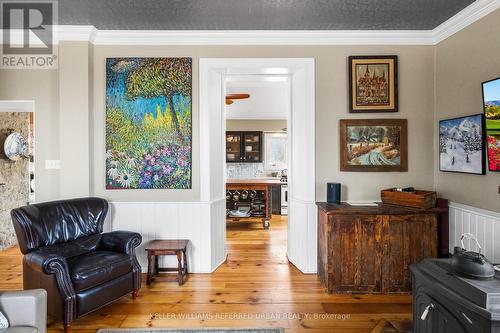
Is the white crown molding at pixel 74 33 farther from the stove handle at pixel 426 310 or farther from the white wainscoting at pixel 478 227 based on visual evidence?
the white wainscoting at pixel 478 227

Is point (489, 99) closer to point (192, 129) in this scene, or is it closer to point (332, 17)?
point (332, 17)

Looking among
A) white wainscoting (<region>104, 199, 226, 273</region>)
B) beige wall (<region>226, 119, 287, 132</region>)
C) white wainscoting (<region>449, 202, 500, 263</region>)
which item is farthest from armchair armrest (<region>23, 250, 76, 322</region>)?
beige wall (<region>226, 119, 287, 132</region>)

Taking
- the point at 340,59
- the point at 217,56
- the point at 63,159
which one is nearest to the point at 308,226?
the point at 340,59

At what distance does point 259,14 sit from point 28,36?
9.03 feet

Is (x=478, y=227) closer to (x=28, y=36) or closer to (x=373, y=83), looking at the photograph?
(x=373, y=83)

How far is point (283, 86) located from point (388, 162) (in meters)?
2.92

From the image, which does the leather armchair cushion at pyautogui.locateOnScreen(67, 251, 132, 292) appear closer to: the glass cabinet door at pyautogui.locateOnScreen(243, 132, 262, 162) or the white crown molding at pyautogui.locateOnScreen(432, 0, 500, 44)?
the white crown molding at pyautogui.locateOnScreen(432, 0, 500, 44)

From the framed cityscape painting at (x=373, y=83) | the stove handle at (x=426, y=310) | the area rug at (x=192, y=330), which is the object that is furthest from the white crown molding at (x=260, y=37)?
the area rug at (x=192, y=330)

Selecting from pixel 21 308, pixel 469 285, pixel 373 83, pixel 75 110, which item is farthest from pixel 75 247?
pixel 373 83

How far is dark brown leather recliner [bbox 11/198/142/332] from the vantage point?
238 centimetres

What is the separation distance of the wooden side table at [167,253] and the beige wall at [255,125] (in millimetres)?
4441

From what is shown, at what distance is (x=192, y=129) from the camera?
11.8 ft

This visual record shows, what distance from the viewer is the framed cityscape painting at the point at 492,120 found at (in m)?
2.53

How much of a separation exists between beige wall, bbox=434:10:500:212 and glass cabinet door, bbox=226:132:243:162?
184 inches
